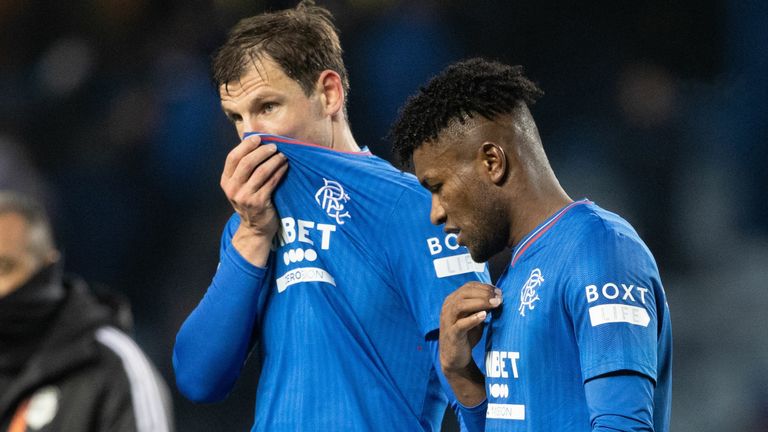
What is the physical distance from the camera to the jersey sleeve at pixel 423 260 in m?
2.24

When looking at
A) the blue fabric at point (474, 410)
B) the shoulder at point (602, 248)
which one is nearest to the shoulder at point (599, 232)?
the shoulder at point (602, 248)

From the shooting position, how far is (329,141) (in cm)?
256

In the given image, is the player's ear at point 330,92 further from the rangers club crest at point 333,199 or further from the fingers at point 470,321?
the fingers at point 470,321

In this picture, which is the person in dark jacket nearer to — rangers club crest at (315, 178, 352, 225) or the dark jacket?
the dark jacket

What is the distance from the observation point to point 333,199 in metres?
2.45

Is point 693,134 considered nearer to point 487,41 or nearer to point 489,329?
point 487,41

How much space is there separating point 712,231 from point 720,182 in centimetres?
26

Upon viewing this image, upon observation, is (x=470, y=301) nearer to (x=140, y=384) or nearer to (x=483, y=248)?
(x=483, y=248)

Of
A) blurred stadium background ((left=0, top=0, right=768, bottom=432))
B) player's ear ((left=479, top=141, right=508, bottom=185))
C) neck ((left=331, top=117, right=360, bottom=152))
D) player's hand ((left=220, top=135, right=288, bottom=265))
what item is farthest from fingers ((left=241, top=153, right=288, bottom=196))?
blurred stadium background ((left=0, top=0, right=768, bottom=432))

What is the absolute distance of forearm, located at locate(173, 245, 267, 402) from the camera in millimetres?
2402

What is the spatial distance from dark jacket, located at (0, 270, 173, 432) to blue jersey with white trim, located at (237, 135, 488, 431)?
1.08ft

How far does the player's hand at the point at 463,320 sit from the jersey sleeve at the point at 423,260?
0.16 meters

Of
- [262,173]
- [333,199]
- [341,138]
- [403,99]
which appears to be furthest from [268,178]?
[403,99]

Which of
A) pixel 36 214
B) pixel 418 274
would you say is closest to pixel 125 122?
pixel 36 214
